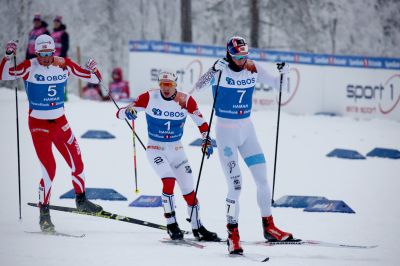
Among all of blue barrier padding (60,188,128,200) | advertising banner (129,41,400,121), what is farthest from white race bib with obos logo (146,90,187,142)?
advertising banner (129,41,400,121)

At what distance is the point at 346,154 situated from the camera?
1664 cm

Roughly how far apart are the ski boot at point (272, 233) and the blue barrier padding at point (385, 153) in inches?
295

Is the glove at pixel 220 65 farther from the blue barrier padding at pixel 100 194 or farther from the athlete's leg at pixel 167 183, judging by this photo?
the blue barrier padding at pixel 100 194

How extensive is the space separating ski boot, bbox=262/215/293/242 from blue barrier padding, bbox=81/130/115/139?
28.6ft

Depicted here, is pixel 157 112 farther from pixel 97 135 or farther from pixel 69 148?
pixel 97 135

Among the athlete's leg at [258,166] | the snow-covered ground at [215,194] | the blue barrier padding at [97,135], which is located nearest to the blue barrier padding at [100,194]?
the snow-covered ground at [215,194]

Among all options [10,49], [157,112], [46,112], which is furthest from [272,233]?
[10,49]

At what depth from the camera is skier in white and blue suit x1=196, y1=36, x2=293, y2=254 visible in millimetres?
9602

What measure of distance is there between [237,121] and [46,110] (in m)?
3.01

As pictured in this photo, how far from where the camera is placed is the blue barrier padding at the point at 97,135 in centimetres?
1789

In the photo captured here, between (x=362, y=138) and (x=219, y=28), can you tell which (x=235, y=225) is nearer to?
(x=362, y=138)

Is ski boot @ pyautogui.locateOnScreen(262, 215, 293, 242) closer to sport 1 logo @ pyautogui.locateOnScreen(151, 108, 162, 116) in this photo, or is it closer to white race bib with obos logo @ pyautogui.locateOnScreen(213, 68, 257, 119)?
white race bib with obos logo @ pyautogui.locateOnScreen(213, 68, 257, 119)

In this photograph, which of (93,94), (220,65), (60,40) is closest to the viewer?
(220,65)

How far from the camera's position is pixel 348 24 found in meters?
41.4
